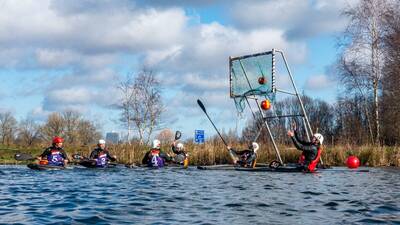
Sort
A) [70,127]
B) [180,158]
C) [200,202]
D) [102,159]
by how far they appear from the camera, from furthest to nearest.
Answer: [70,127]
[180,158]
[102,159]
[200,202]

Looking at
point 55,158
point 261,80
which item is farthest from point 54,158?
point 261,80

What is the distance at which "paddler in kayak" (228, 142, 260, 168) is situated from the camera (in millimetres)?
23375

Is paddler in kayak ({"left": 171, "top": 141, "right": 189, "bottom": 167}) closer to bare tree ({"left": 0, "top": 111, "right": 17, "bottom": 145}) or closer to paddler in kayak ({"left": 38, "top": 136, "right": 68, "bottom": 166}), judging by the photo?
paddler in kayak ({"left": 38, "top": 136, "right": 68, "bottom": 166})

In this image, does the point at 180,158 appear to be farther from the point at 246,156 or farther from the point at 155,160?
the point at 246,156

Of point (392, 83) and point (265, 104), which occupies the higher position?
point (392, 83)

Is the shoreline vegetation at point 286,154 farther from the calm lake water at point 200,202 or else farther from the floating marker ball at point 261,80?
the calm lake water at point 200,202

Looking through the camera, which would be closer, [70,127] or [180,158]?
[180,158]

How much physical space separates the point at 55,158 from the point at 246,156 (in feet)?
26.1

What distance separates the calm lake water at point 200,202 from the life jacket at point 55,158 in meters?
6.30

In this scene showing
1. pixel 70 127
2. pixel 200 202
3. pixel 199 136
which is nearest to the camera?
pixel 200 202

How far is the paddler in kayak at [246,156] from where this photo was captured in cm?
2338

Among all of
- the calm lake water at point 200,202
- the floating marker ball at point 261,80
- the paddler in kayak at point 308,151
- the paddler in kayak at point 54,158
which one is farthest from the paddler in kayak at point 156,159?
the calm lake water at point 200,202

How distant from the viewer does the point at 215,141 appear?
2844cm

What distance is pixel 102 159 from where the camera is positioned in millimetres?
24594
